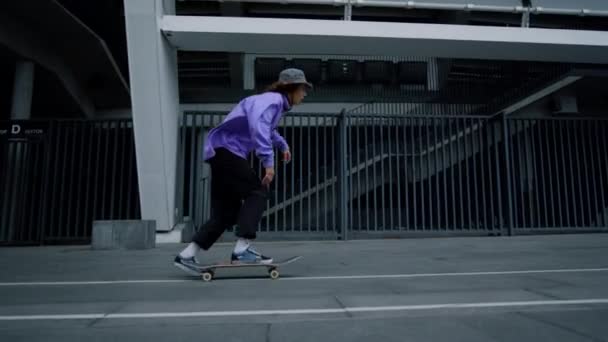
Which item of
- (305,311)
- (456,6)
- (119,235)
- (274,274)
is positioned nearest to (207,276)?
(274,274)

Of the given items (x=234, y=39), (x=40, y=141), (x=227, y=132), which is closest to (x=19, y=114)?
(x=40, y=141)

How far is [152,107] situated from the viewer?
6875 millimetres

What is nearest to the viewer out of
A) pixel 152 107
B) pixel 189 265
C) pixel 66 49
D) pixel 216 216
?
pixel 189 265

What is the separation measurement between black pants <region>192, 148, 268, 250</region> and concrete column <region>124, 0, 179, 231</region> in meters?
3.79

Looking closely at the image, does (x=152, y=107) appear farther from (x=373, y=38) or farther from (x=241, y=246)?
(x=241, y=246)

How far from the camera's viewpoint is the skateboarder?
340 centimetres

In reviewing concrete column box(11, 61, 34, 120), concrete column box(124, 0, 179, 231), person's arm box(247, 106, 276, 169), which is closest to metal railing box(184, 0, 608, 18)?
concrete column box(124, 0, 179, 231)

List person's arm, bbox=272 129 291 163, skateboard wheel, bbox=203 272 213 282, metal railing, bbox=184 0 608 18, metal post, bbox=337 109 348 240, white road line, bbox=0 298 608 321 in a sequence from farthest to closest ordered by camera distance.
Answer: metal railing, bbox=184 0 608 18
metal post, bbox=337 109 348 240
person's arm, bbox=272 129 291 163
skateboard wheel, bbox=203 272 213 282
white road line, bbox=0 298 608 321

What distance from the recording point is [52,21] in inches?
361

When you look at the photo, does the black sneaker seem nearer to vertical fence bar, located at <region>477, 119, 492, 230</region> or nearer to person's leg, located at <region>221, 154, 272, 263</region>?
person's leg, located at <region>221, 154, 272, 263</region>

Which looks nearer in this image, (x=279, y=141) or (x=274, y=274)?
A: (x=274, y=274)

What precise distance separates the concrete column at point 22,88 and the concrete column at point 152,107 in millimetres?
4474

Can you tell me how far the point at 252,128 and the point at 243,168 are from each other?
0.36m

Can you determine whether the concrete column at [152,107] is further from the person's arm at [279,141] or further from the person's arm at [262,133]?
the person's arm at [262,133]
